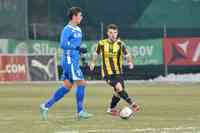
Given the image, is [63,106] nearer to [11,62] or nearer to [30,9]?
[11,62]

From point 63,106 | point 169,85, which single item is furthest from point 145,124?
point 169,85

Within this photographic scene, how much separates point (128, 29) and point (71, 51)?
1614 cm

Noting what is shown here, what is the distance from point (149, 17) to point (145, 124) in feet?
59.2

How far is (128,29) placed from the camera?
95.7 ft

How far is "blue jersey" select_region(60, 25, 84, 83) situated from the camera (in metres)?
13.1

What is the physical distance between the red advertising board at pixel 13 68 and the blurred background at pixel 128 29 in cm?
73

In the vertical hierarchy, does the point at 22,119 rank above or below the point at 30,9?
below

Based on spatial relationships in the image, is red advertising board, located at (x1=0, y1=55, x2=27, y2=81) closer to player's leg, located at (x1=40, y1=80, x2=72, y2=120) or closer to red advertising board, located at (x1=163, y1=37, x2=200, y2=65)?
red advertising board, located at (x1=163, y1=37, x2=200, y2=65)

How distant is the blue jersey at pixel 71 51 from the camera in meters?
13.1

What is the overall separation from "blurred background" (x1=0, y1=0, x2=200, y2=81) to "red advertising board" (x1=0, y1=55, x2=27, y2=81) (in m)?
0.73

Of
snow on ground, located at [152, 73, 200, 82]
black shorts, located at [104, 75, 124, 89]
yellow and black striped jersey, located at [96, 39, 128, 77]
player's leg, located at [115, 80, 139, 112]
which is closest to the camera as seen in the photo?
player's leg, located at [115, 80, 139, 112]

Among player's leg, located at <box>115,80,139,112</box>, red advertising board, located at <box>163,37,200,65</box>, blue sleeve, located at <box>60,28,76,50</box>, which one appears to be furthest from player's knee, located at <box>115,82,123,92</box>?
red advertising board, located at <box>163,37,200,65</box>

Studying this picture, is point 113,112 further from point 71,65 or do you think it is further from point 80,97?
point 71,65

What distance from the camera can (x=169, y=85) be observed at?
2522 centimetres
